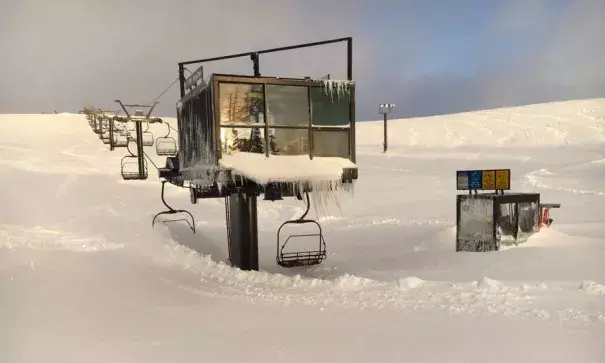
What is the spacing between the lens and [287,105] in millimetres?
11727

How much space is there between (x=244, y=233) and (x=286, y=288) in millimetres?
4671

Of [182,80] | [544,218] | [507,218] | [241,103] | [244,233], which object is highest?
[182,80]

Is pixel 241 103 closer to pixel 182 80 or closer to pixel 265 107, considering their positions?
pixel 265 107

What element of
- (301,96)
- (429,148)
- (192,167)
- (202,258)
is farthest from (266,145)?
(429,148)

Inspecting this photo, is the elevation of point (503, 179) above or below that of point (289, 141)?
below

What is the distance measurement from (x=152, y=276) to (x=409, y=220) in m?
14.4

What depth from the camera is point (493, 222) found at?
491 inches

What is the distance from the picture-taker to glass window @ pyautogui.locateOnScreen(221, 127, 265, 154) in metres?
11.3

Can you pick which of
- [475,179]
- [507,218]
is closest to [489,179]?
[475,179]

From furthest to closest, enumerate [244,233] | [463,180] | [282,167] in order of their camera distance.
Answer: [244,233] < [463,180] < [282,167]

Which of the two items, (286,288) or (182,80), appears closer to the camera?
(286,288)

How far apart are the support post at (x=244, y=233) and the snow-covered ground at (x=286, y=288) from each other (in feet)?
2.57

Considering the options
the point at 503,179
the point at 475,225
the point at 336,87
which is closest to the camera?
the point at 336,87

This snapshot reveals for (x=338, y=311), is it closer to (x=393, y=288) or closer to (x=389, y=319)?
(x=389, y=319)
